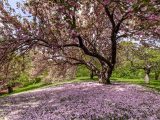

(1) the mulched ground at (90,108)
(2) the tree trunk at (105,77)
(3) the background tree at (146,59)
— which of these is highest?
(3) the background tree at (146,59)

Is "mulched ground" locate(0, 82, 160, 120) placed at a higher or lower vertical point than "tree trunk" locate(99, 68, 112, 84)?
lower

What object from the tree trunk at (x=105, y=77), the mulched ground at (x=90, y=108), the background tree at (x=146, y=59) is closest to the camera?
the mulched ground at (x=90, y=108)

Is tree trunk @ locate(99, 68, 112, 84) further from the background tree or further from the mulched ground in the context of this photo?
the background tree

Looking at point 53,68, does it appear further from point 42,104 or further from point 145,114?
point 145,114

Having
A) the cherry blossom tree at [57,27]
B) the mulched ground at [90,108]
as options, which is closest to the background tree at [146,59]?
the cherry blossom tree at [57,27]

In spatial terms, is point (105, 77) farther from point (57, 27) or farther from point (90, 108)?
point (90, 108)

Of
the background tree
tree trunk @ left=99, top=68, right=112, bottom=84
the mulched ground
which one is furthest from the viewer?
the background tree

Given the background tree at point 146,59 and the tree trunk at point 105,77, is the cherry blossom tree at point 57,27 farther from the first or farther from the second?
the background tree at point 146,59

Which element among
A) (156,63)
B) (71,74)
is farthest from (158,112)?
(156,63)

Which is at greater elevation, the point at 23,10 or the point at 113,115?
the point at 23,10

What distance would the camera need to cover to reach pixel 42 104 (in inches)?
875

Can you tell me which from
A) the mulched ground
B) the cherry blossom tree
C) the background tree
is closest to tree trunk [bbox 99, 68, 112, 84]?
the cherry blossom tree

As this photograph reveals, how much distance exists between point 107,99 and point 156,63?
98.4 feet

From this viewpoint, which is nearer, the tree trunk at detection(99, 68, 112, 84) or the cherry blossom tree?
the cherry blossom tree
